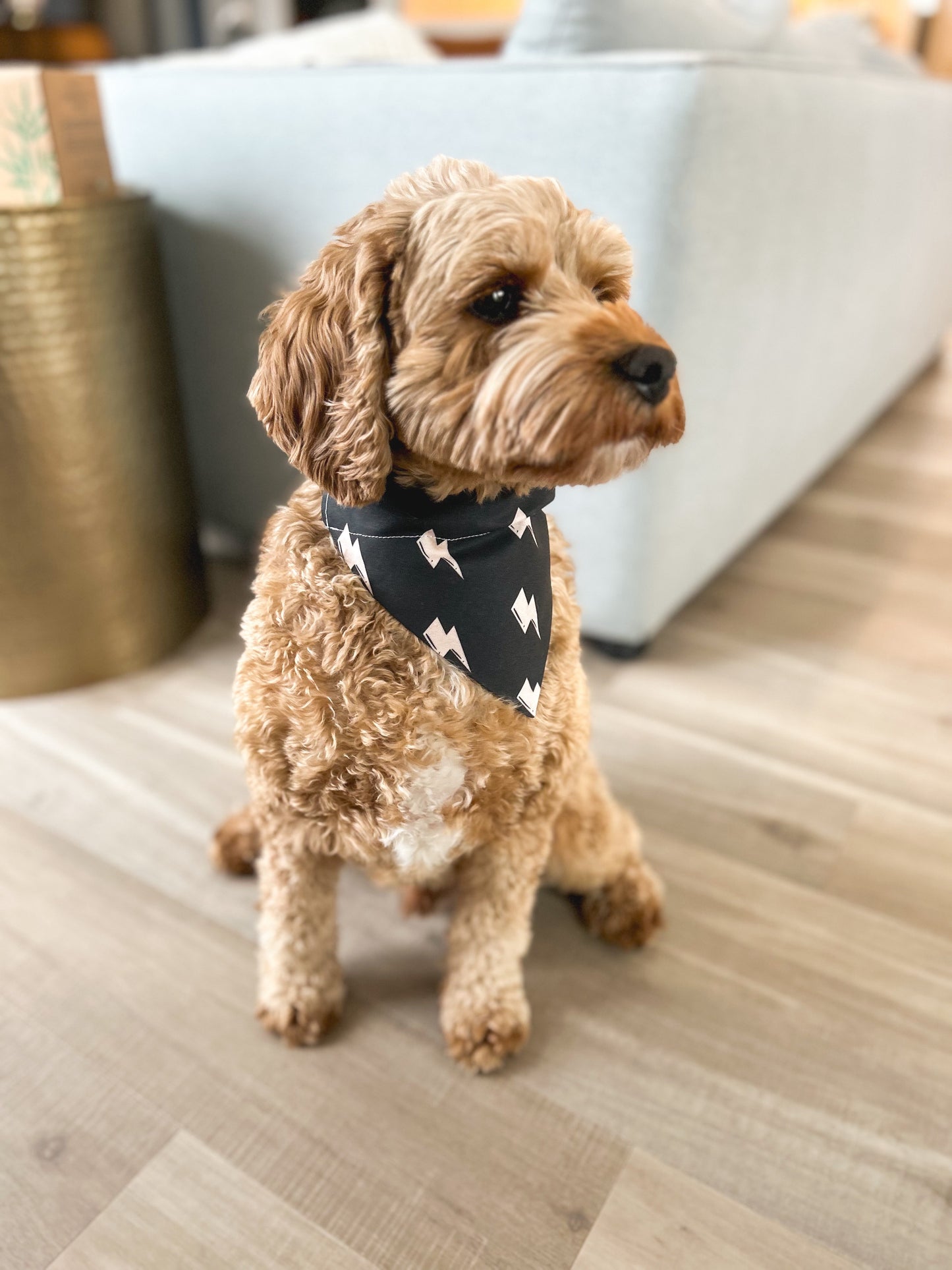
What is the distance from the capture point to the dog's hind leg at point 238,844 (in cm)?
115

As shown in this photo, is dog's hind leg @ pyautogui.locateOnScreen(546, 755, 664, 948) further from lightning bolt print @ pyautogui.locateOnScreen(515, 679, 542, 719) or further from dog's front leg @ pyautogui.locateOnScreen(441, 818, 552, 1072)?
lightning bolt print @ pyautogui.locateOnScreen(515, 679, 542, 719)

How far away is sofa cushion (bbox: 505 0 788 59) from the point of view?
52.3 inches

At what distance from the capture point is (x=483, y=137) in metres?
1.27

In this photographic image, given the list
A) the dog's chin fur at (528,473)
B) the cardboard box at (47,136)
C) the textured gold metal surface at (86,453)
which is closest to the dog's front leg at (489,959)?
the dog's chin fur at (528,473)

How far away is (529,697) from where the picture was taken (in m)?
→ 0.79

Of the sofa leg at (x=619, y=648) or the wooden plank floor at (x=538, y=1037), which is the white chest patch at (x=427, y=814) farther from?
the sofa leg at (x=619, y=648)

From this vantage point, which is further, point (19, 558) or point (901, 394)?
point (901, 394)

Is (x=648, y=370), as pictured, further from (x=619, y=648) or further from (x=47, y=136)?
(x=47, y=136)

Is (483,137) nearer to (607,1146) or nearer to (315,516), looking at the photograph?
(315,516)

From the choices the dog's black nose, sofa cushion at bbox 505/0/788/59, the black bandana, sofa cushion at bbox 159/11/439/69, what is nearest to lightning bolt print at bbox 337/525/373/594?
the black bandana

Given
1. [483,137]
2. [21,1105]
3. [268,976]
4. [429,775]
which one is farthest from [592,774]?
[483,137]

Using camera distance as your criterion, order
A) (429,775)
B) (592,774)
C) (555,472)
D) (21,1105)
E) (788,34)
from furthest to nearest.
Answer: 1. (788,34)
2. (592,774)
3. (21,1105)
4. (429,775)
5. (555,472)

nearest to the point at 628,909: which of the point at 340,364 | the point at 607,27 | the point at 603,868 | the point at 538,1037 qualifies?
the point at 603,868

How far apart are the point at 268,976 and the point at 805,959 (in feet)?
2.05
